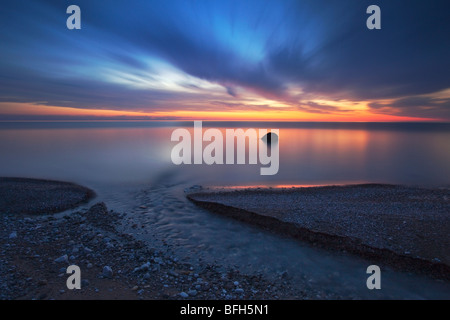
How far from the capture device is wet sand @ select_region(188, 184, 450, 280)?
25.8ft

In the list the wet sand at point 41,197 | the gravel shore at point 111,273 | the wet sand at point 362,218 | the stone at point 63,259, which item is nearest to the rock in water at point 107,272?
the gravel shore at point 111,273

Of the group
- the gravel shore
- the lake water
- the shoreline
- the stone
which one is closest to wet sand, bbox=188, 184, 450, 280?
the lake water

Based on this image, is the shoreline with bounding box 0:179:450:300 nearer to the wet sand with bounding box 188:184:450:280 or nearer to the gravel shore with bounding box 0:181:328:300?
the gravel shore with bounding box 0:181:328:300

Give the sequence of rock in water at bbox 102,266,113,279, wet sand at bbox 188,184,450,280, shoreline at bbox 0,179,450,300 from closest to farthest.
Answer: shoreline at bbox 0,179,450,300 → rock in water at bbox 102,266,113,279 → wet sand at bbox 188,184,450,280

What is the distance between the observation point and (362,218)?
10.3 m

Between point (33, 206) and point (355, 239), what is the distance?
15.8m

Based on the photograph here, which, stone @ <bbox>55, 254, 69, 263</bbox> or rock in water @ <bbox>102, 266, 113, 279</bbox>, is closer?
rock in water @ <bbox>102, 266, 113, 279</bbox>

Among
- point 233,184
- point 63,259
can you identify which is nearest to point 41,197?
point 63,259

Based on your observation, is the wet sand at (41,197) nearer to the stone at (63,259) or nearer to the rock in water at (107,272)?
the stone at (63,259)

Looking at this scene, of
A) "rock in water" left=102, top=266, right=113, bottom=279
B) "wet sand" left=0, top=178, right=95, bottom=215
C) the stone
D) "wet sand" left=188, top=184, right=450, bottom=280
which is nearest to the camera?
"rock in water" left=102, top=266, right=113, bottom=279

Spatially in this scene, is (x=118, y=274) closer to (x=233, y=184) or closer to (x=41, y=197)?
(x=41, y=197)
